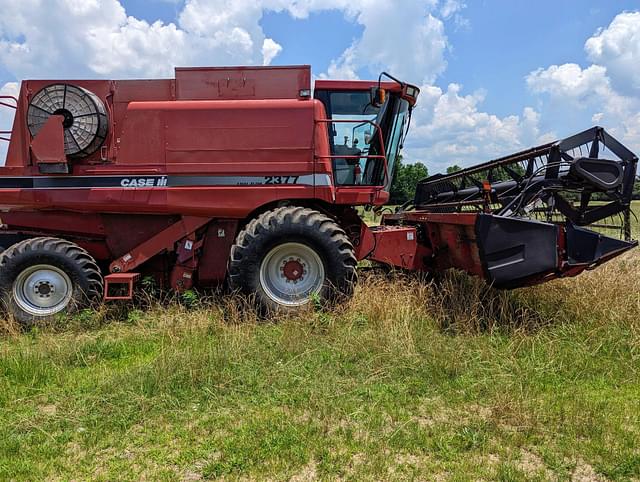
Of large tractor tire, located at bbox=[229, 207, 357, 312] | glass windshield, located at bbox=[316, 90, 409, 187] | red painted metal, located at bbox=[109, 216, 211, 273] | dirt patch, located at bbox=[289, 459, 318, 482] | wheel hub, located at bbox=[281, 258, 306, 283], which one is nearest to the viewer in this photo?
dirt patch, located at bbox=[289, 459, 318, 482]

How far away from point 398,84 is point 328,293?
2.95 metres

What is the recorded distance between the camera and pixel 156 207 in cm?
639

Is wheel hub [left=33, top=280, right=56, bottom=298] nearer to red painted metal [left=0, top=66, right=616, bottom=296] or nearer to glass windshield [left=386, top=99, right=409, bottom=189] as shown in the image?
red painted metal [left=0, top=66, right=616, bottom=296]

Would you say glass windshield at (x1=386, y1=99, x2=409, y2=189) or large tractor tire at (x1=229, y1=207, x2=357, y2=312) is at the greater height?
glass windshield at (x1=386, y1=99, x2=409, y2=189)

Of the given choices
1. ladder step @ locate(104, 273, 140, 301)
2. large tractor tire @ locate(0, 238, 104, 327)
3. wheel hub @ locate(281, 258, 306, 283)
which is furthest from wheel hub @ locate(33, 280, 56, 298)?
wheel hub @ locate(281, 258, 306, 283)

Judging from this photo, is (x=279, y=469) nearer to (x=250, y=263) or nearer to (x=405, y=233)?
(x=250, y=263)

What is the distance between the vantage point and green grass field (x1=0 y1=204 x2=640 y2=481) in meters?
3.02

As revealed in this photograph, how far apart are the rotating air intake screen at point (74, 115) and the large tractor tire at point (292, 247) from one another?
2.22 meters

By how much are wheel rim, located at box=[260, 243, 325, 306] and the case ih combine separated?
18 mm

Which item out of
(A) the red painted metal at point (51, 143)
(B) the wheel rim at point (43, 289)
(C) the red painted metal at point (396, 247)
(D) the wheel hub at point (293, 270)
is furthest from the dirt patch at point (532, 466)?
(A) the red painted metal at point (51, 143)

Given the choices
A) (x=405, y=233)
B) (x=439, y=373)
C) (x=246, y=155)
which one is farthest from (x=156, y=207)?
(x=439, y=373)

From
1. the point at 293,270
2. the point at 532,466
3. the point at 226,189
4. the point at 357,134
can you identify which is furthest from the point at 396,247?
the point at 532,466

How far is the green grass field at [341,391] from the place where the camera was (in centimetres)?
302

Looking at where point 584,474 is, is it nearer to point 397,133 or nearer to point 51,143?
point 397,133
